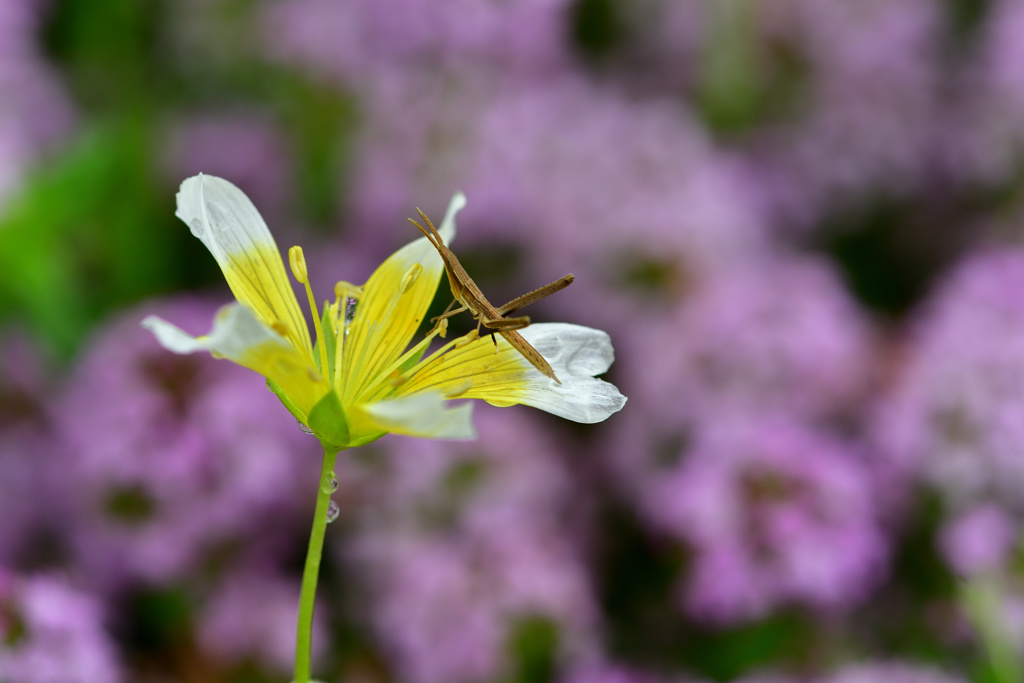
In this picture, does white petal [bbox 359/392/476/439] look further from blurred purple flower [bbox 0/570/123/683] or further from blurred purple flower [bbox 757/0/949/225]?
blurred purple flower [bbox 757/0/949/225]

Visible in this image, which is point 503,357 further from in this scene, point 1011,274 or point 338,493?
point 1011,274

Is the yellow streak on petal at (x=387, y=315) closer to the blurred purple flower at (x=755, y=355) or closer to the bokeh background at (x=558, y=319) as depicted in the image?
the bokeh background at (x=558, y=319)

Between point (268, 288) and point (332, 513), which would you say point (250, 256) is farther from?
point (332, 513)

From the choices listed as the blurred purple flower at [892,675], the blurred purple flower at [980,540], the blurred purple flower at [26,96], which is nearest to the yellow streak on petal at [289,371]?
the blurred purple flower at [892,675]

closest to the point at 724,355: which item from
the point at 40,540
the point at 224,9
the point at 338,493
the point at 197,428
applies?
the point at 338,493

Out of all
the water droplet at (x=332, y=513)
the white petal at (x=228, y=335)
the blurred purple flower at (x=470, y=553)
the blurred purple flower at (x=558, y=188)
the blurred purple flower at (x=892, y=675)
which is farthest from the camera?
the blurred purple flower at (x=558, y=188)

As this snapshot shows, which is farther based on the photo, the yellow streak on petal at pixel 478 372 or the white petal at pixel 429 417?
the yellow streak on petal at pixel 478 372

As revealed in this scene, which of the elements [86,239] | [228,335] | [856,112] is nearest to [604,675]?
[228,335]
